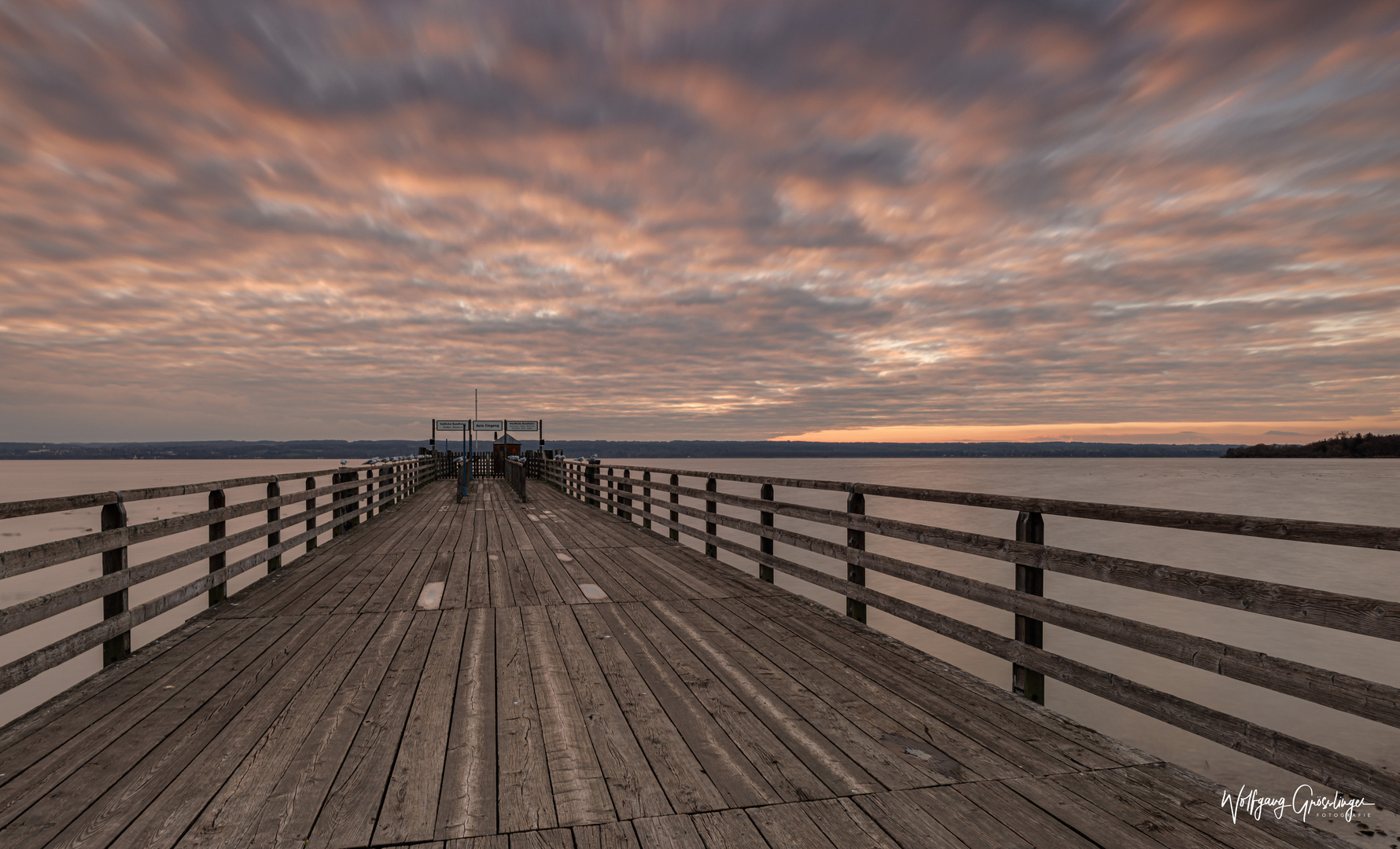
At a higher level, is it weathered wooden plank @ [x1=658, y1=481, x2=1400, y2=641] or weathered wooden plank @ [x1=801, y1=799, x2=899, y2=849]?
weathered wooden plank @ [x1=658, y1=481, x2=1400, y2=641]

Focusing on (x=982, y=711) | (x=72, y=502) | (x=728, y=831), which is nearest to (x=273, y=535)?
(x=72, y=502)

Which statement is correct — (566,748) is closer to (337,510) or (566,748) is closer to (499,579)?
(499,579)

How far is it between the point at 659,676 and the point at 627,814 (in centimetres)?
176

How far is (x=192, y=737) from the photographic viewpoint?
12.1ft

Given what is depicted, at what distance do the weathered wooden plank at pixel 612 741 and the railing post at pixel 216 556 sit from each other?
12.5ft

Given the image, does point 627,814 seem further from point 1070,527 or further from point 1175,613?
point 1070,527

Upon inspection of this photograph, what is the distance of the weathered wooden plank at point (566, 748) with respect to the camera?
2969mm

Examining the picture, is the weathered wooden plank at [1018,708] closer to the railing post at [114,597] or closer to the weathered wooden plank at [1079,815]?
the weathered wooden plank at [1079,815]

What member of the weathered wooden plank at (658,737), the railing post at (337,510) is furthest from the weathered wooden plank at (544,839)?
the railing post at (337,510)

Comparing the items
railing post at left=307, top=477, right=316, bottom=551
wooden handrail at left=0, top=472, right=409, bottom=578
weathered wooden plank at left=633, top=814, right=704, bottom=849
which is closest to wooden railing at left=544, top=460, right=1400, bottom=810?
weathered wooden plank at left=633, top=814, right=704, bottom=849

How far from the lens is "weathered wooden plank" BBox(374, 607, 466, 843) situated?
2.84 meters

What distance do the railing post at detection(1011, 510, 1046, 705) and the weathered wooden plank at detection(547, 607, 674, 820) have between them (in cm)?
228

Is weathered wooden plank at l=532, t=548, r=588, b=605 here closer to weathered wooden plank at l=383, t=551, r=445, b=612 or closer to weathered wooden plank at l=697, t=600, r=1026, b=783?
weathered wooden plank at l=383, t=551, r=445, b=612

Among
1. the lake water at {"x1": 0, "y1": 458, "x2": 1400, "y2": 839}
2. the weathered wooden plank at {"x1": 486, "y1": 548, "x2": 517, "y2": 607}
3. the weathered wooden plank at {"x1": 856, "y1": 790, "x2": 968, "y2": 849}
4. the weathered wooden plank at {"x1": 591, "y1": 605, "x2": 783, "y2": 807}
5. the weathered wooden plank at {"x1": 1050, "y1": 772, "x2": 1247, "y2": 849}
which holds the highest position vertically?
the weathered wooden plank at {"x1": 591, "y1": 605, "x2": 783, "y2": 807}
